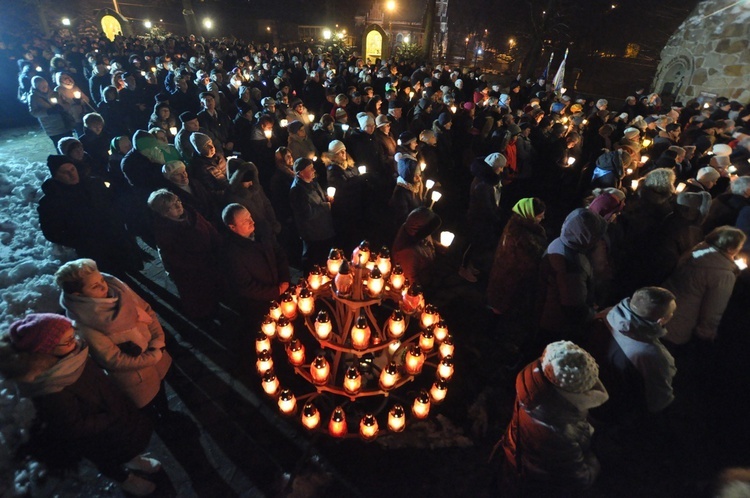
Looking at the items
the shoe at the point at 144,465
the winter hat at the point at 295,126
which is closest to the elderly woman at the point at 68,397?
the shoe at the point at 144,465

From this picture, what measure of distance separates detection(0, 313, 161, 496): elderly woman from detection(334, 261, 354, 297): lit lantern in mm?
1822

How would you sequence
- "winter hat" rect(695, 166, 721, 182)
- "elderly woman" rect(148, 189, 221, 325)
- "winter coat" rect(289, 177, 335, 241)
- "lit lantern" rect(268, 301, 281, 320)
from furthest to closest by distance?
"winter hat" rect(695, 166, 721, 182)
"winter coat" rect(289, 177, 335, 241)
"elderly woman" rect(148, 189, 221, 325)
"lit lantern" rect(268, 301, 281, 320)

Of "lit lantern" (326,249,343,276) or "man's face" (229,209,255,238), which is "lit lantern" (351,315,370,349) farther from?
"man's face" (229,209,255,238)

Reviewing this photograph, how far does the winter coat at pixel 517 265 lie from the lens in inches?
159

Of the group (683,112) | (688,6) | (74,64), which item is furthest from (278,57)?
(688,6)

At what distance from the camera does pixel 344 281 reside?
2979 mm

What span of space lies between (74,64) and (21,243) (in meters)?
11.2

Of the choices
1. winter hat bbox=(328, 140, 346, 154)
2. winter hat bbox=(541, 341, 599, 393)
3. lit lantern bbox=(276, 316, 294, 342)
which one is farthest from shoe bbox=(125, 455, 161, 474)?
winter hat bbox=(328, 140, 346, 154)

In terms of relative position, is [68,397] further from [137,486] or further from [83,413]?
[137,486]

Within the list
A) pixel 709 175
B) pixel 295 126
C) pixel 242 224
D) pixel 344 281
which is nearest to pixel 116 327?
pixel 242 224

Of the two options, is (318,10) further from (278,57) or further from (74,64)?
(74,64)

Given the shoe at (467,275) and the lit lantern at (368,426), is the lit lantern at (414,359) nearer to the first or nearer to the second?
the lit lantern at (368,426)

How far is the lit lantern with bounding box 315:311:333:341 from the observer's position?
2996 millimetres

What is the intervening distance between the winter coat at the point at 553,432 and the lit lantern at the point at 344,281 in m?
1.50
